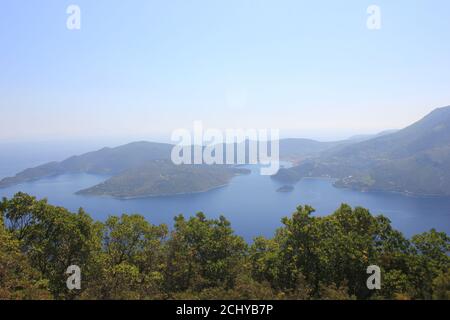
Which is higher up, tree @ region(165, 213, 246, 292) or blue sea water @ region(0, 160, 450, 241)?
tree @ region(165, 213, 246, 292)

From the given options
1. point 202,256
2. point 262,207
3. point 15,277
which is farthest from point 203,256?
point 262,207

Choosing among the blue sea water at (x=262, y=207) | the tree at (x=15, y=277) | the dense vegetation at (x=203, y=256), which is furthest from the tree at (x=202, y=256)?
the blue sea water at (x=262, y=207)

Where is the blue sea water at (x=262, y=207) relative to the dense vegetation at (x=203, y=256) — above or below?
below

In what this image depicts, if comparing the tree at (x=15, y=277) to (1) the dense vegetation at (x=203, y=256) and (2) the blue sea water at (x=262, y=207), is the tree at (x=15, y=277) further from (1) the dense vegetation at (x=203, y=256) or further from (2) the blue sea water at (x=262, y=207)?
(2) the blue sea water at (x=262, y=207)

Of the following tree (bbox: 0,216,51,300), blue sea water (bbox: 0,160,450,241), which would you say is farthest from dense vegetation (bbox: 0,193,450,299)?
blue sea water (bbox: 0,160,450,241)

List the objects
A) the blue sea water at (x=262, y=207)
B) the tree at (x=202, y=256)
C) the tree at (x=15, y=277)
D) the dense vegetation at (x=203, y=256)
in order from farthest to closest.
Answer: the blue sea water at (x=262, y=207) < the tree at (x=202, y=256) < the dense vegetation at (x=203, y=256) < the tree at (x=15, y=277)

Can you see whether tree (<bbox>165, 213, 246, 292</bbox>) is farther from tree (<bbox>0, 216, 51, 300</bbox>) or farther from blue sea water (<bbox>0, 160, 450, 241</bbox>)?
blue sea water (<bbox>0, 160, 450, 241</bbox>)
